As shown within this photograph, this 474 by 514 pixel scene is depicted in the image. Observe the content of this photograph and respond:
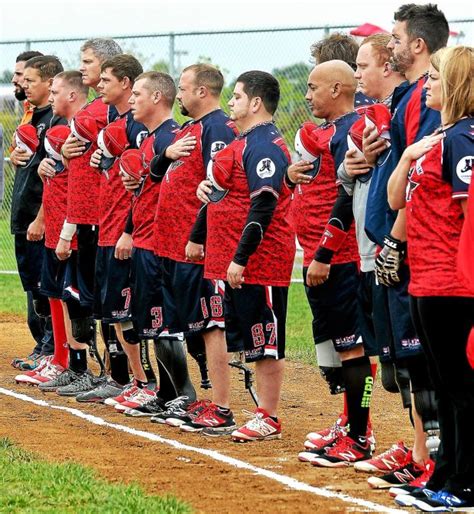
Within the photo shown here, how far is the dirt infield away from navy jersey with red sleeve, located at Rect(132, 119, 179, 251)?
4.26ft

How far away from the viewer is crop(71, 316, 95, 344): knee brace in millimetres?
10711

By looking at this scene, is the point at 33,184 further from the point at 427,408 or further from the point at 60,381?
the point at 427,408

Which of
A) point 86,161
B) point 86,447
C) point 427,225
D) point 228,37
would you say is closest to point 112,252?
point 86,161

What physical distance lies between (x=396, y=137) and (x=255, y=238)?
1.62 meters

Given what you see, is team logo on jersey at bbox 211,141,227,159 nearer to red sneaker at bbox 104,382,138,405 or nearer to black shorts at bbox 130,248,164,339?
black shorts at bbox 130,248,164,339

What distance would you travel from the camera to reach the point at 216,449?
26.8ft

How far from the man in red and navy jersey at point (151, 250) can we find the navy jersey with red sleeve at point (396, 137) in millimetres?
2628

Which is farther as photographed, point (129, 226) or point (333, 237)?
point (129, 226)

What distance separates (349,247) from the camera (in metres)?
7.80

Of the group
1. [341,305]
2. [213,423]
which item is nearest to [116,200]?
[213,423]

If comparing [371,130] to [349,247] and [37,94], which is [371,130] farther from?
[37,94]

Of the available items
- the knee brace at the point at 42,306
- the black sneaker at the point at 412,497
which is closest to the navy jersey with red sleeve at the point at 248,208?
the black sneaker at the point at 412,497

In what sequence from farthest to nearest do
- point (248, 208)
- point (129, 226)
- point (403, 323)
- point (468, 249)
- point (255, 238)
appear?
point (129, 226)
point (248, 208)
point (255, 238)
point (403, 323)
point (468, 249)

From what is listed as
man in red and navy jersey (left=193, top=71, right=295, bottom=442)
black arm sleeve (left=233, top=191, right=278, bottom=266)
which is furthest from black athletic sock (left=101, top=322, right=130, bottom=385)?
black arm sleeve (left=233, top=191, right=278, bottom=266)
